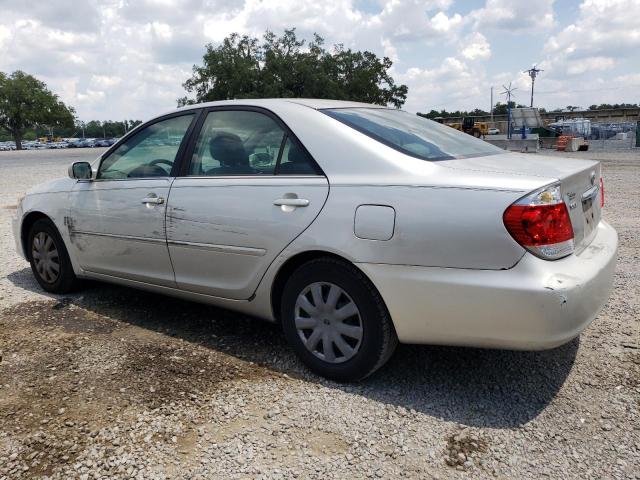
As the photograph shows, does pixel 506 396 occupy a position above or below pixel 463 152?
below

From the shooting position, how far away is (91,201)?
4426 mm

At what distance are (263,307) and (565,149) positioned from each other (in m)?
30.4

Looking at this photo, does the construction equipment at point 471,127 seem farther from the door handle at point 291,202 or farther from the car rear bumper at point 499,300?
the car rear bumper at point 499,300

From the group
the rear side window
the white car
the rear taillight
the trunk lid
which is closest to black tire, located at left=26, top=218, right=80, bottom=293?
the white car

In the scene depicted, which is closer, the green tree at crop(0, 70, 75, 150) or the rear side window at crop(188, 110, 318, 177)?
the rear side window at crop(188, 110, 318, 177)

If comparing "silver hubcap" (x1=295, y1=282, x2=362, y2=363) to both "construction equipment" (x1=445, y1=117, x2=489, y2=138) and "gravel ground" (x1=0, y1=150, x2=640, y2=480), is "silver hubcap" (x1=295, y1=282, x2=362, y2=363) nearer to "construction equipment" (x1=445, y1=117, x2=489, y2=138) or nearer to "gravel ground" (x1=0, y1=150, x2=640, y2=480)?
"gravel ground" (x1=0, y1=150, x2=640, y2=480)

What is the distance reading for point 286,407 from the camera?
300 centimetres

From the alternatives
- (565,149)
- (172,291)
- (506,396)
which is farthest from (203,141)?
(565,149)

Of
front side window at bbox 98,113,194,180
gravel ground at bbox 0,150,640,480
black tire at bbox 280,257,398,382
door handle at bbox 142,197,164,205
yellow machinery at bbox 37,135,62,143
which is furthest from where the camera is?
yellow machinery at bbox 37,135,62,143

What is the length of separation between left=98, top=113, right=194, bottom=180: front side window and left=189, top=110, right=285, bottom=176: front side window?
226mm

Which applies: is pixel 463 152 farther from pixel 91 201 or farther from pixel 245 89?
pixel 245 89

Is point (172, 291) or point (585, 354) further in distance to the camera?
point (172, 291)

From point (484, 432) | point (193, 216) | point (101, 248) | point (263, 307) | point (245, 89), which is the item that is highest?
point (245, 89)

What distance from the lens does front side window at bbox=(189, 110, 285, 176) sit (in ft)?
11.6
